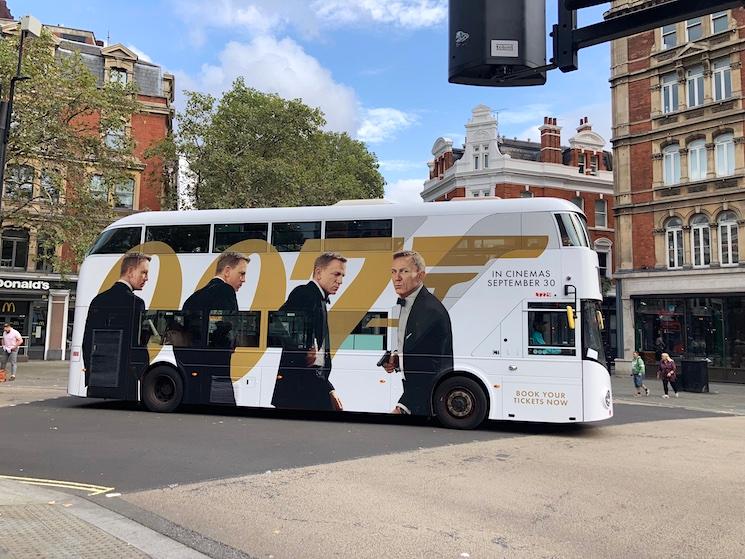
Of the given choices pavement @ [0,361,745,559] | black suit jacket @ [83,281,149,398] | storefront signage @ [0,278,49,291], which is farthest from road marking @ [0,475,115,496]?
storefront signage @ [0,278,49,291]

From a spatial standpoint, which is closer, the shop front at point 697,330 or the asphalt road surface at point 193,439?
the asphalt road surface at point 193,439

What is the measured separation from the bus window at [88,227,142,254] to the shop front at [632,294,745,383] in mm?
21101

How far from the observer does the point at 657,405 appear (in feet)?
53.5

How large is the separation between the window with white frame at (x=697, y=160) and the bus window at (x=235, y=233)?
70.3 feet

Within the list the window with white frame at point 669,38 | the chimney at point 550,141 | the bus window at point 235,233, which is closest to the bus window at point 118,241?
the bus window at point 235,233

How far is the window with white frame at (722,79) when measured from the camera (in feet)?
81.0

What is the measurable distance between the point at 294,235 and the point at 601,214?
3698 cm

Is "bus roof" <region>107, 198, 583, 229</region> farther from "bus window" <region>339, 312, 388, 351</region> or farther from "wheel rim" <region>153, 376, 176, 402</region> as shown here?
"wheel rim" <region>153, 376, 176, 402</region>

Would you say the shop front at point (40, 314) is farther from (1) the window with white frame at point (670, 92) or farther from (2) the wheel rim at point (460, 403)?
(1) the window with white frame at point (670, 92)

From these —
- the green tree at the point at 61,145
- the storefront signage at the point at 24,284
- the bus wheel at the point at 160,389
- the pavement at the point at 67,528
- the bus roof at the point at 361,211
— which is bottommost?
the pavement at the point at 67,528

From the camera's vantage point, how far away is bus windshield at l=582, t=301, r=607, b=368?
10094 millimetres

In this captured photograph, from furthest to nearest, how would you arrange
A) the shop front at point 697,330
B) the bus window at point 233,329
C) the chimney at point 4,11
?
the chimney at point 4,11 → the shop front at point 697,330 → the bus window at point 233,329

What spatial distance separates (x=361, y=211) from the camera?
1150 cm

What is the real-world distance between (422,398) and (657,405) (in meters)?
8.96
